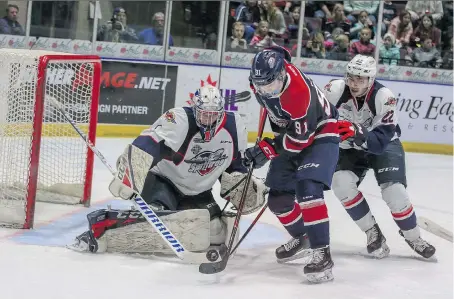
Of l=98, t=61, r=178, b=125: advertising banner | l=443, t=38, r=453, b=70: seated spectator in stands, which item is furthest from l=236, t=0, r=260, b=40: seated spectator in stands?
l=443, t=38, r=453, b=70: seated spectator in stands

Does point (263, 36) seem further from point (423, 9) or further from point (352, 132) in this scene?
point (352, 132)

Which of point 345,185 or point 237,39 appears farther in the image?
point 237,39

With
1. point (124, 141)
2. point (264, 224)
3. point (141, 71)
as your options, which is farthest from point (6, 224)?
point (141, 71)

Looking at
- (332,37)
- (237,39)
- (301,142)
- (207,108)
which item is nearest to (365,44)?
(332,37)

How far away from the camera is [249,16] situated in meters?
8.65

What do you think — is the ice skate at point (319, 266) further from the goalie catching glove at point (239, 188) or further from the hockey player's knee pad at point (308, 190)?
the goalie catching glove at point (239, 188)

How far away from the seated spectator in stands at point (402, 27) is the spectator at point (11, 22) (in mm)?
3838

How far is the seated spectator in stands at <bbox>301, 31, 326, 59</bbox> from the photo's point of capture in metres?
8.56

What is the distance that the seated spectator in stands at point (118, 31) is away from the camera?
7.90 meters

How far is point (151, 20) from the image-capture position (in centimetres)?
820

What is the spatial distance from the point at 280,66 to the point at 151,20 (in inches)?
191

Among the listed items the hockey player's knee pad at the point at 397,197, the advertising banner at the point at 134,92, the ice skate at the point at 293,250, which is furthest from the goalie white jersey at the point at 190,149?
the advertising banner at the point at 134,92

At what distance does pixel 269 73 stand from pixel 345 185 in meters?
1.03

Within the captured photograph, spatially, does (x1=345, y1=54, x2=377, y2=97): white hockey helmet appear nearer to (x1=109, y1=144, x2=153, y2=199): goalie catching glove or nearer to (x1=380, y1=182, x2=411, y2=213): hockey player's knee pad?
(x1=380, y1=182, x2=411, y2=213): hockey player's knee pad
